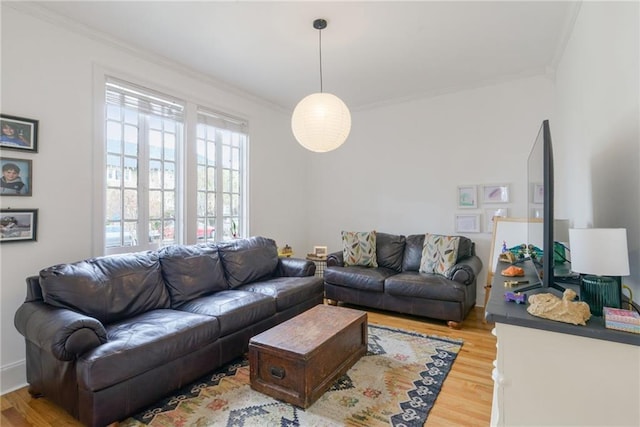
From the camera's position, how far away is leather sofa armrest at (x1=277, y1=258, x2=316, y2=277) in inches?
147

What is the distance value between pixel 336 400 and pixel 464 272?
2.01m

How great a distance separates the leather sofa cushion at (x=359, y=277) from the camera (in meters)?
3.75

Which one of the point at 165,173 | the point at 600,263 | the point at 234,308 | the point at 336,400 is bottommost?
the point at 336,400

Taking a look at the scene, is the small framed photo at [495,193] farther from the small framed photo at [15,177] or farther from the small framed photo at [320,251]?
the small framed photo at [15,177]

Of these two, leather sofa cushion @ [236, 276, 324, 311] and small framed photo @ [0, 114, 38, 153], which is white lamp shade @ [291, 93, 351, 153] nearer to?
leather sofa cushion @ [236, 276, 324, 311]

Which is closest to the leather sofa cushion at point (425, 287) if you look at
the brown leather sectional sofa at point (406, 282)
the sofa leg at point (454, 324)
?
the brown leather sectional sofa at point (406, 282)

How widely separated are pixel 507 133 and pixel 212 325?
3.83 meters

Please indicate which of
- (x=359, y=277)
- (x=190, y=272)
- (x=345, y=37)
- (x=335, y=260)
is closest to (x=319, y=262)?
(x=335, y=260)

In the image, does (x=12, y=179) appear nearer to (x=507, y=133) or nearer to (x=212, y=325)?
(x=212, y=325)

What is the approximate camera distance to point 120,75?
9.71ft

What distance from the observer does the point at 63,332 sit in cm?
177

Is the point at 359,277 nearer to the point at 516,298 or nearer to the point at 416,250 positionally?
the point at 416,250

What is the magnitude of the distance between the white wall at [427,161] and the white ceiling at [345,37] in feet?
1.16

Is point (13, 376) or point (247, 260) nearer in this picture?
point (13, 376)
